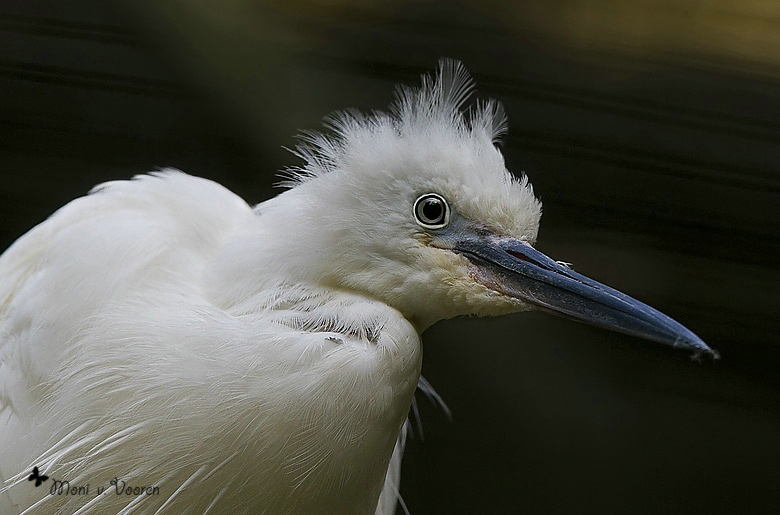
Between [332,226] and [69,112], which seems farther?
[69,112]

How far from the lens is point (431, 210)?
2.69ft

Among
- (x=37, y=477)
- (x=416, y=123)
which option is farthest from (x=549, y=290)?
(x=37, y=477)

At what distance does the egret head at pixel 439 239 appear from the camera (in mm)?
817

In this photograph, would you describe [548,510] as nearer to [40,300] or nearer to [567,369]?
[567,369]

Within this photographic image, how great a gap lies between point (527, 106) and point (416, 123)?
72 cm

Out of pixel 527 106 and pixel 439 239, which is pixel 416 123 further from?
pixel 527 106

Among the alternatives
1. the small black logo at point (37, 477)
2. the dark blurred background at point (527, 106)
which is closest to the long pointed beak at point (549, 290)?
the small black logo at point (37, 477)

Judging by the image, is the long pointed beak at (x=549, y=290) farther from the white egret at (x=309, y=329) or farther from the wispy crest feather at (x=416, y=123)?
the wispy crest feather at (x=416, y=123)

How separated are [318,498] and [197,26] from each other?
42.0 inches

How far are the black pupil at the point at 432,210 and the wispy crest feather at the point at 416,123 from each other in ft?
0.27

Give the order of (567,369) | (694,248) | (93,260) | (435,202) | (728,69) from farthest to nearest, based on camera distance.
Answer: (567,369) < (694,248) < (728,69) < (93,260) < (435,202)

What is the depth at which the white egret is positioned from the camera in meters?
0.80

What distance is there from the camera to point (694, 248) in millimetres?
1585

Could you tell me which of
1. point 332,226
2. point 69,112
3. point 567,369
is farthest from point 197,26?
point 567,369
